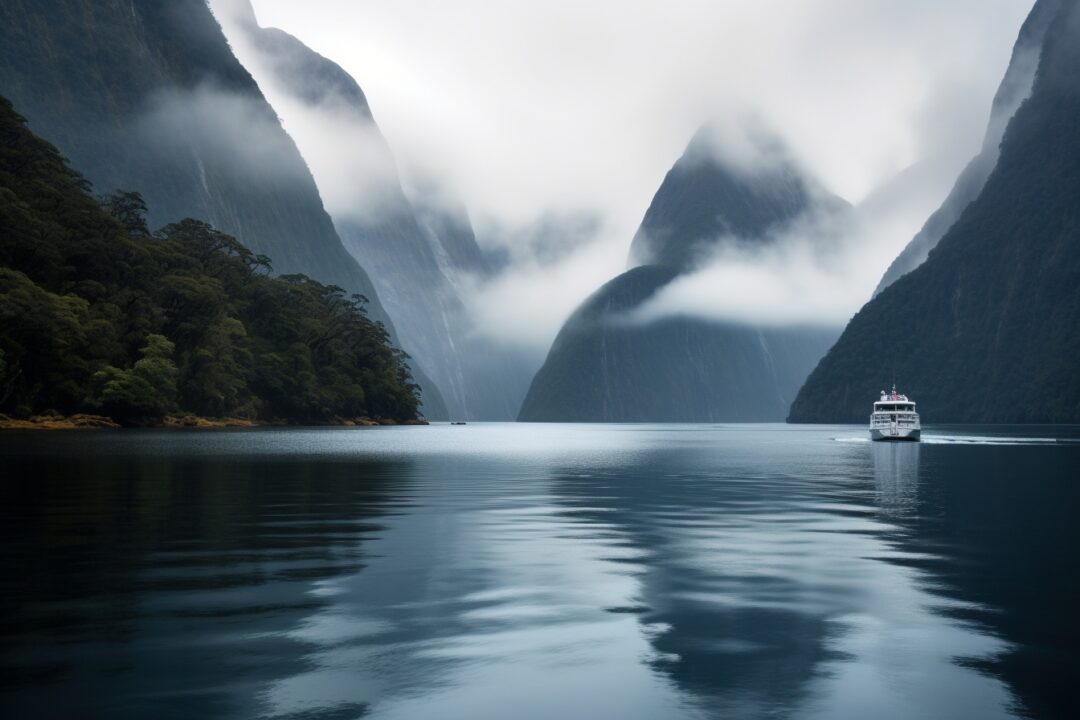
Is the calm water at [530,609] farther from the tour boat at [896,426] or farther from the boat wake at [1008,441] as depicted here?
the tour boat at [896,426]

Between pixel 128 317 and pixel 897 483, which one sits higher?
pixel 128 317

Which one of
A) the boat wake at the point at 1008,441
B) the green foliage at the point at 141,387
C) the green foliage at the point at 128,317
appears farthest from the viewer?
the green foliage at the point at 141,387

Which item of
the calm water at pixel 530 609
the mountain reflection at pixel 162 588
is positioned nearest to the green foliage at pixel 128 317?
the mountain reflection at pixel 162 588

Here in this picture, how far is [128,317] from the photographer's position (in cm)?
13438

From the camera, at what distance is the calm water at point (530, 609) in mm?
9570

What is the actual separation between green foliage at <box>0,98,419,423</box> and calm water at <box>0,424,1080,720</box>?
85720 millimetres

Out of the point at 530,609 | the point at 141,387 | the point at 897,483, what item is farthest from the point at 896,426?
the point at 530,609

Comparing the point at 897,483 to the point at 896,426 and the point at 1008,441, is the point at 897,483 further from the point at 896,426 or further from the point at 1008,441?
the point at 896,426

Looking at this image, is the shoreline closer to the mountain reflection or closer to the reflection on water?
the mountain reflection

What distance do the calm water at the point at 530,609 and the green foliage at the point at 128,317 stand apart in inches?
3375

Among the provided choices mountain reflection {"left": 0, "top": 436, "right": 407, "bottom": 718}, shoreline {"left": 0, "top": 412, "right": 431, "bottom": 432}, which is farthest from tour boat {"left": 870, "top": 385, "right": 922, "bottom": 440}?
shoreline {"left": 0, "top": 412, "right": 431, "bottom": 432}

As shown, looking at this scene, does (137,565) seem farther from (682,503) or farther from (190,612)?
(682,503)

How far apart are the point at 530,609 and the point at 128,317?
5231 inches

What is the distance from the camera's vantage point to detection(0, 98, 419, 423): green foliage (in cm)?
10944
